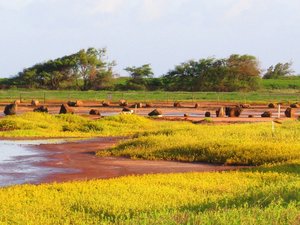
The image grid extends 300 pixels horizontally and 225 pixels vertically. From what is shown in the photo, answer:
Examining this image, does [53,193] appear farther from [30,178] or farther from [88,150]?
[88,150]

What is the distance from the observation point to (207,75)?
8006 centimetres

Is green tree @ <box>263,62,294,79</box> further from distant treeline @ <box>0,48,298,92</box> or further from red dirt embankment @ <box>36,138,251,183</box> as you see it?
red dirt embankment @ <box>36,138,251,183</box>

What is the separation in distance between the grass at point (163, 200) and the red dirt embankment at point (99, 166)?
1.29m

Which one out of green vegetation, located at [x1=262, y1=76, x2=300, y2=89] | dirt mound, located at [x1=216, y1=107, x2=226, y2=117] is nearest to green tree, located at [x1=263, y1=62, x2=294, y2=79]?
green vegetation, located at [x1=262, y1=76, x2=300, y2=89]

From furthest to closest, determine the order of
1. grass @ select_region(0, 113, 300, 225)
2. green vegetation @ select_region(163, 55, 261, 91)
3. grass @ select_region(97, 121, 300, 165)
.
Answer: green vegetation @ select_region(163, 55, 261, 91)
grass @ select_region(97, 121, 300, 165)
grass @ select_region(0, 113, 300, 225)

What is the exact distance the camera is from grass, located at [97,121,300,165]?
18.2 meters

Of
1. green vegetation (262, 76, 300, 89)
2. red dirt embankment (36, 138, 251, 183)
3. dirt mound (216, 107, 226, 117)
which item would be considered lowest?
red dirt embankment (36, 138, 251, 183)

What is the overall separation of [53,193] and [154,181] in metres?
2.43

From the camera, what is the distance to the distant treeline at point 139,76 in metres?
79.0

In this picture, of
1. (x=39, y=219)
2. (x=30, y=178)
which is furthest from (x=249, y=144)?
(x=39, y=219)

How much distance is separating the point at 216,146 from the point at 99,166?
3506 millimetres

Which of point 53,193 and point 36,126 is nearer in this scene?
point 53,193

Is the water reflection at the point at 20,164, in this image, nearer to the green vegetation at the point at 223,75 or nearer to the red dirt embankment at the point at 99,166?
the red dirt embankment at the point at 99,166

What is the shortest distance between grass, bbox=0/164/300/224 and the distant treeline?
63775 mm
